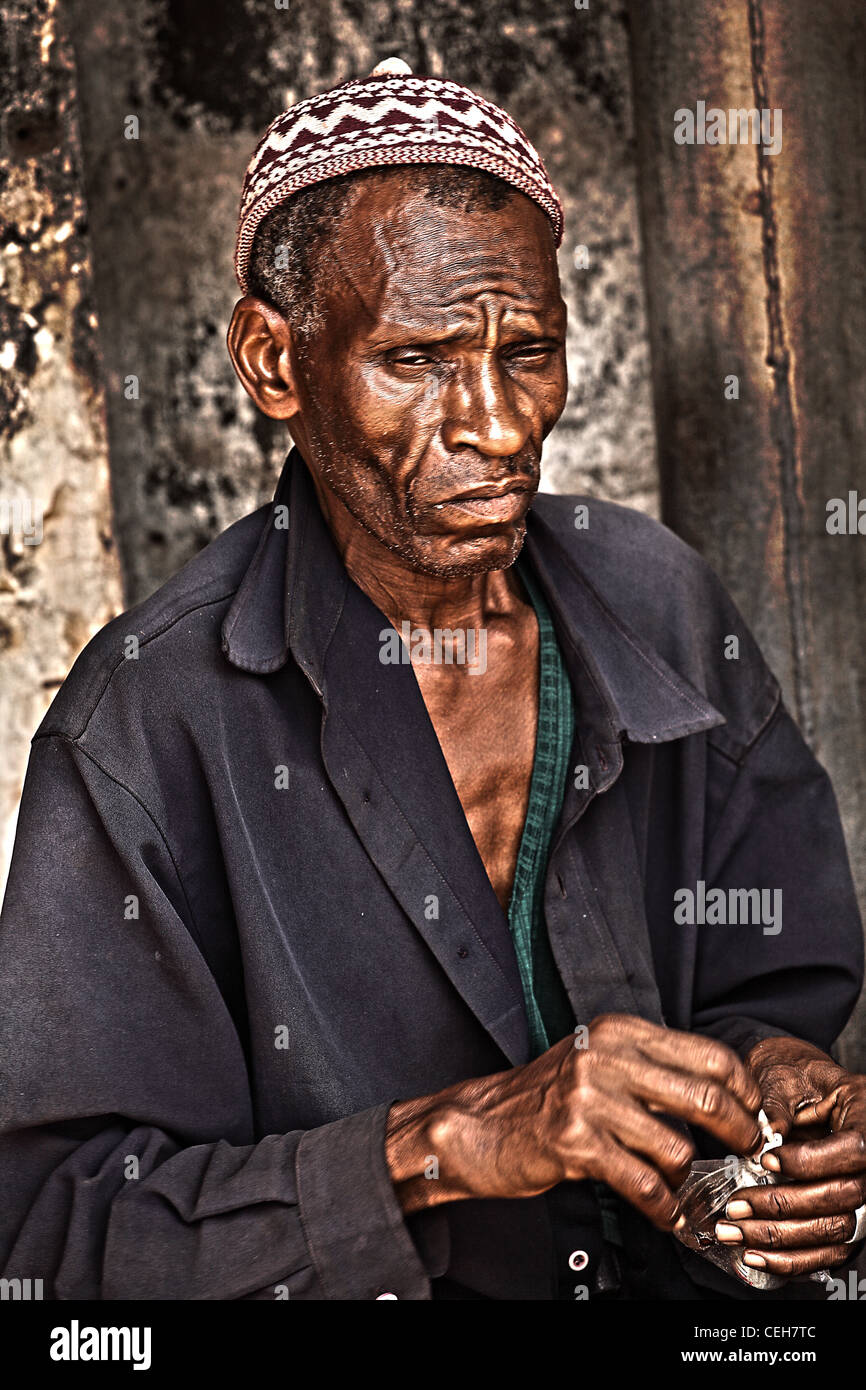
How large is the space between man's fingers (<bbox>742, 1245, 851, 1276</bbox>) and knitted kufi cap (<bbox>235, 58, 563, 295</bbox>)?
1.37 metres

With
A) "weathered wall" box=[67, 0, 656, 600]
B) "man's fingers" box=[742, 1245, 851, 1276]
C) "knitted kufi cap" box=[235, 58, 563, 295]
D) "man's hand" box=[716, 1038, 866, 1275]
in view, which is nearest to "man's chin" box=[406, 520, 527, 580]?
"knitted kufi cap" box=[235, 58, 563, 295]

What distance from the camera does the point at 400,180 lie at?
1979mm

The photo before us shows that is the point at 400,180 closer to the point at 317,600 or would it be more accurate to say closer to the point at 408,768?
the point at 317,600

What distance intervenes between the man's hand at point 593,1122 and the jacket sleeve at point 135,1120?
8 cm

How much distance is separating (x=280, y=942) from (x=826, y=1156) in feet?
2.40

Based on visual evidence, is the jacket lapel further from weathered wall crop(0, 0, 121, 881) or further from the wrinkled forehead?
weathered wall crop(0, 0, 121, 881)

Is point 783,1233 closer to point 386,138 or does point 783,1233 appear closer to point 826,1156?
point 826,1156

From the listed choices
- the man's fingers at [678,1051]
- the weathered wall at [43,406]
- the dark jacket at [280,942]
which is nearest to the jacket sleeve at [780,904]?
the dark jacket at [280,942]

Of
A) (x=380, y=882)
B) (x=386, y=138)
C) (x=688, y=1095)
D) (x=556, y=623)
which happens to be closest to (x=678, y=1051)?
(x=688, y=1095)

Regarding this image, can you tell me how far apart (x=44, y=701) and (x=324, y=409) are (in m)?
1.07

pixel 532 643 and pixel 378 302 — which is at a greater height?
pixel 378 302

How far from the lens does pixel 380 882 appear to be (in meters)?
2.07

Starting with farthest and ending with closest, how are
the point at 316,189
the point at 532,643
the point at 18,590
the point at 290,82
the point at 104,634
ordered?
the point at 290,82 → the point at 18,590 → the point at 532,643 → the point at 104,634 → the point at 316,189

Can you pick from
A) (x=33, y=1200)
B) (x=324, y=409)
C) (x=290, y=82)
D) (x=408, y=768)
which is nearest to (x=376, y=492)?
(x=324, y=409)
